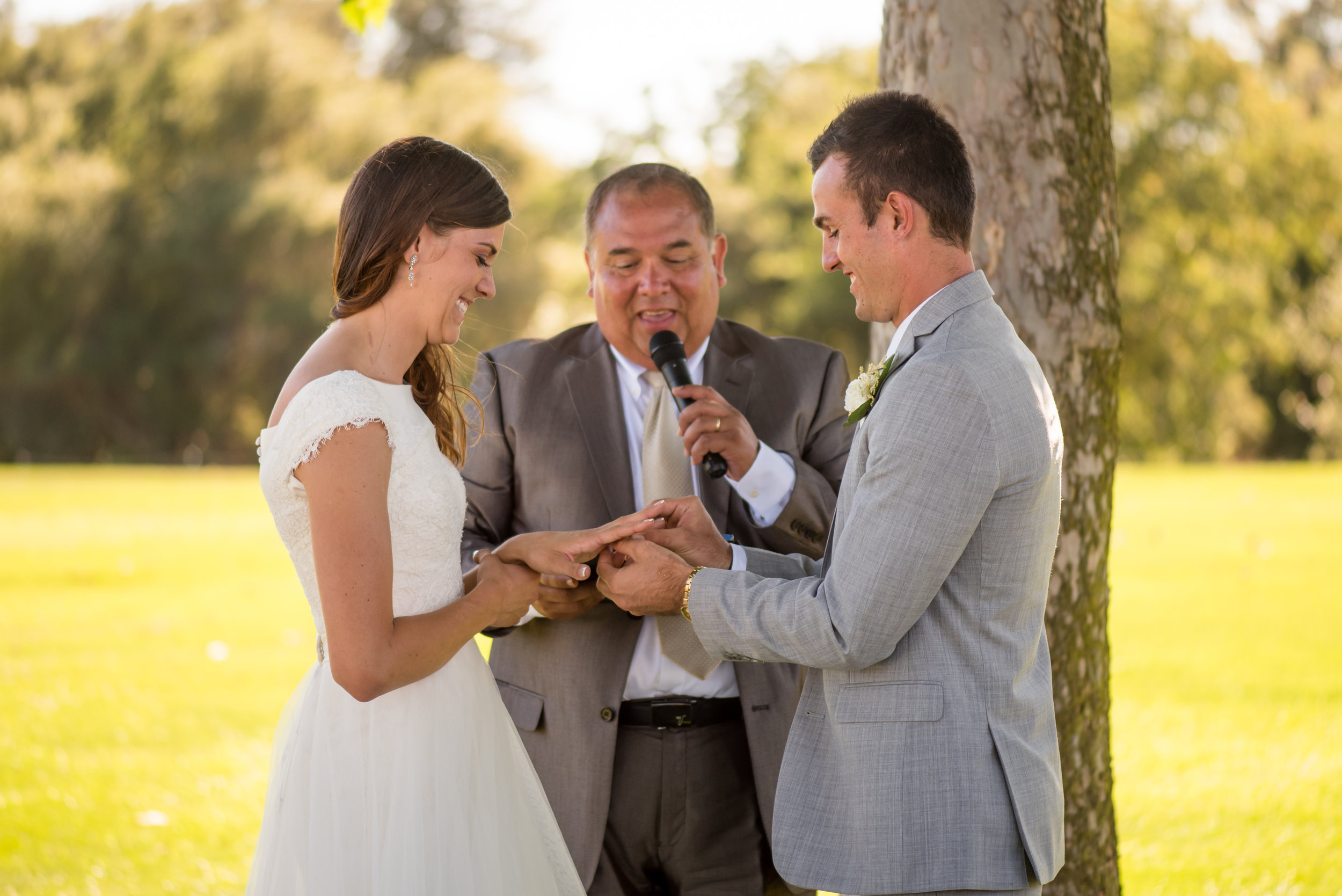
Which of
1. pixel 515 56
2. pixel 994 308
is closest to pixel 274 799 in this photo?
pixel 994 308

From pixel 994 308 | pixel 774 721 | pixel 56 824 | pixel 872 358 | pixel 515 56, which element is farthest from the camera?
pixel 515 56

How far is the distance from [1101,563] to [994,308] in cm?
176

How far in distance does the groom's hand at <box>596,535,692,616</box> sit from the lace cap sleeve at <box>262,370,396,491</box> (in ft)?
2.21

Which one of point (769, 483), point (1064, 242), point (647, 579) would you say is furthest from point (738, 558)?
point (1064, 242)

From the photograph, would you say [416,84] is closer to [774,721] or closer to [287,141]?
[287,141]

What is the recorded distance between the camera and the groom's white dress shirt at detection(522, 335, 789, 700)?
3.29 meters

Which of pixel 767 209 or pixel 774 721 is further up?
pixel 767 209

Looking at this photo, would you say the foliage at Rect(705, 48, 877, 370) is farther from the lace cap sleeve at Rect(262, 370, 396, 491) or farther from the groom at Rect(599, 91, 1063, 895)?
the lace cap sleeve at Rect(262, 370, 396, 491)

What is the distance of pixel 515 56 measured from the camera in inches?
2048

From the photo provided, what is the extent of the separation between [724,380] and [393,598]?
1387 millimetres

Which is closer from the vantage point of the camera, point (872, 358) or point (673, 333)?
point (673, 333)

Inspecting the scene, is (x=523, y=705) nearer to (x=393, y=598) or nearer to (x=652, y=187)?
(x=393, y=598)

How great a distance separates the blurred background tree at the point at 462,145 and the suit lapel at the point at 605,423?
2770cm

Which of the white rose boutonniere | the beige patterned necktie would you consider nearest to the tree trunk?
the beige patterned necktie
